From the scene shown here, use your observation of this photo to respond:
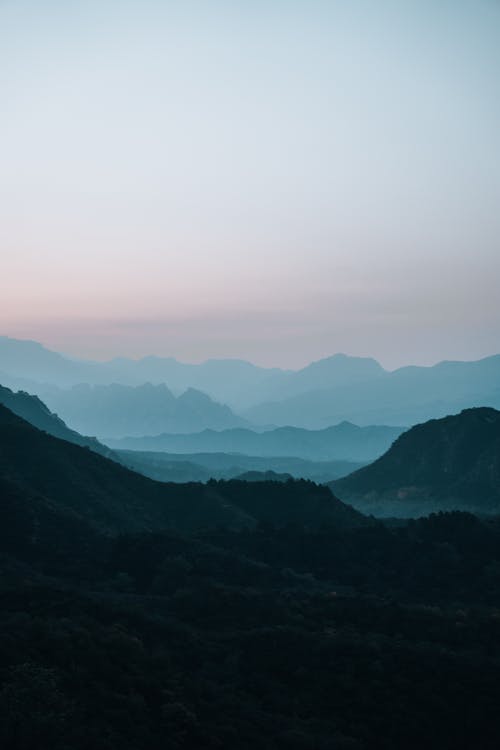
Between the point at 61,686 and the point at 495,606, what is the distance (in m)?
29.7

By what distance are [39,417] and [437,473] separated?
8462cm

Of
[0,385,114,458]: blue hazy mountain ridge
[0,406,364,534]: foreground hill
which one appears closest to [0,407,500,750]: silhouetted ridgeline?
[0,406,364,534]: foreground hill

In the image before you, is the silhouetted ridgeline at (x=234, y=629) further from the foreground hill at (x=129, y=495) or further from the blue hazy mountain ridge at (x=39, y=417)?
the blue hazy mountain ridge at (x=39, y=417)

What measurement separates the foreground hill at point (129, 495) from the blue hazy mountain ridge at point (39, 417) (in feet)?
226

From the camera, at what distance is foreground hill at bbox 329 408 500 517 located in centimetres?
10769

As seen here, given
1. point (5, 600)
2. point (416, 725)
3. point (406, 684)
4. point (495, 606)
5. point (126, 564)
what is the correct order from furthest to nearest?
point (126, 564) → point (495, 606) → point (5, 600) → point (406, 684) → point (416, 725)

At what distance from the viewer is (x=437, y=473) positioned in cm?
11850

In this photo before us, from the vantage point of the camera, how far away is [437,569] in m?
51.0

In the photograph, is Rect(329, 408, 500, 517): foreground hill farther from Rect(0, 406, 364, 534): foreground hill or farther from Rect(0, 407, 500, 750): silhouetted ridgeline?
Rect(0, 407, 500, 750): silhouetted ridgeline

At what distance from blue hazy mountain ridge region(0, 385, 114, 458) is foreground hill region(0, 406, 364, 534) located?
68.7 meters

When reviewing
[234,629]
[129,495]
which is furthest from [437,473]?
[234,629]

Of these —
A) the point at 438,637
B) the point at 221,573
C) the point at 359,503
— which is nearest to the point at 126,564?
the point at 221,573

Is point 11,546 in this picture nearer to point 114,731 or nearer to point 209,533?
point 209,533

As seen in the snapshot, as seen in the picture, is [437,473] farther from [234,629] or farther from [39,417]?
Result: [234,629]
